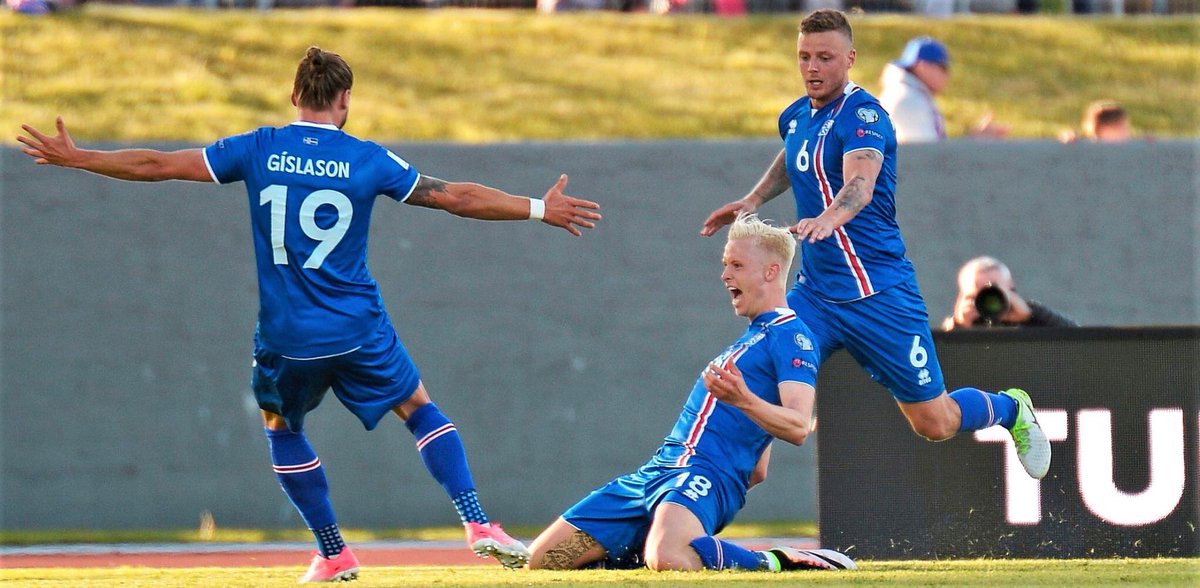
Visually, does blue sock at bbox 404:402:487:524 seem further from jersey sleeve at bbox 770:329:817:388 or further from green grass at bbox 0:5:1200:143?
green grass at bbox 0:5:1200:143

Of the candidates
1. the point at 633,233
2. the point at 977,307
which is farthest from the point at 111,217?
the point at 977,307

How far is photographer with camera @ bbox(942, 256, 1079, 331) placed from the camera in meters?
7.91

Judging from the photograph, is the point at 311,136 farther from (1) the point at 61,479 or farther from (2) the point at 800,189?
(1) the point at 61,479

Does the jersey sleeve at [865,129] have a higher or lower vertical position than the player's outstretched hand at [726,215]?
higher

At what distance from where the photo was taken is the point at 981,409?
21.2 ft

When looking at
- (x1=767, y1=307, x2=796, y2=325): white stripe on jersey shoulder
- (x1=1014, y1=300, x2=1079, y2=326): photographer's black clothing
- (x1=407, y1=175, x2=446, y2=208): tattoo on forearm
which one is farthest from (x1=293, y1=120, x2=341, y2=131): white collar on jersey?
(x1=1014, y1=300, x2=1079, y2=326): photographer's black clothing

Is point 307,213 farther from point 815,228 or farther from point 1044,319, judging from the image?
point 1044,319

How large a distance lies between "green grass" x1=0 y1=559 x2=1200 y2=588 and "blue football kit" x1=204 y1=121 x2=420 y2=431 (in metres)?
0.84

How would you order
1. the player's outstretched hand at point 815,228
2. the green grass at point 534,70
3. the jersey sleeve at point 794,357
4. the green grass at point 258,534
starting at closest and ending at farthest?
the player's outstretched hand at point 815,228
the jersey sleeve at point 794,357
the green grass at point 258,534
the green grass at point 534,70

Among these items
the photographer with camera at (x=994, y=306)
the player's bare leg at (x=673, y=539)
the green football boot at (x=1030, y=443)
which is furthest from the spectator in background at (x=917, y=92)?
the player's bare leg at (x=673, y=539)

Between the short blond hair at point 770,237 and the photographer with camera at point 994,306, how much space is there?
7.50 feet

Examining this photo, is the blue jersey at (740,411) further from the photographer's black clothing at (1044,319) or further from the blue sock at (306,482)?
the photographer's black clothing at (1044,319)

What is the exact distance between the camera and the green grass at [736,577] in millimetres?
5586

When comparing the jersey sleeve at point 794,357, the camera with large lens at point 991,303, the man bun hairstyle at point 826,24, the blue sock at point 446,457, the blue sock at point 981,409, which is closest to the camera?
the jersey sleeve at point 794,357
